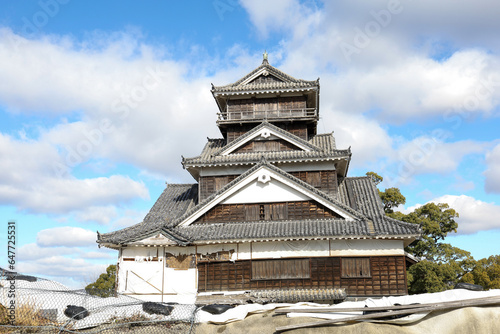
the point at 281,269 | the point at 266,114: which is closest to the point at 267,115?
the point at 266,114

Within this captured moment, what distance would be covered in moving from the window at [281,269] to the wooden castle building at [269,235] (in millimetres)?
47

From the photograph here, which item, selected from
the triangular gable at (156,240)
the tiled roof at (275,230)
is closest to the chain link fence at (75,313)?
the triangular gable at (156,240)

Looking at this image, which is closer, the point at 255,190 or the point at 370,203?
the point at 255,190

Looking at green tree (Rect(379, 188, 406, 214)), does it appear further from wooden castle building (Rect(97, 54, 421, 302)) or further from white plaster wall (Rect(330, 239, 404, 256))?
white plaster wall (Rect(330, 239, 404, 256))

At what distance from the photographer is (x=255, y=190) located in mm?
21344

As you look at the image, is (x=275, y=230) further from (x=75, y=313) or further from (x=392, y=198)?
(x=392, y=198)

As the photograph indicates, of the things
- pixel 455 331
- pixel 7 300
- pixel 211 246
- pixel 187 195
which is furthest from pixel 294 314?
pixel 187 195

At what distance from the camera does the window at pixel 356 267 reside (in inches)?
738

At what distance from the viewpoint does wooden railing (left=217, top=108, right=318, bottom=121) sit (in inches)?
1005

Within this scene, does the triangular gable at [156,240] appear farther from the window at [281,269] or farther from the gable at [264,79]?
the gable at [264,79]

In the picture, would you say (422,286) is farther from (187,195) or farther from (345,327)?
(345,327)

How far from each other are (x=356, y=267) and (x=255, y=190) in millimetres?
6399

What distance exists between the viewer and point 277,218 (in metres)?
21.0

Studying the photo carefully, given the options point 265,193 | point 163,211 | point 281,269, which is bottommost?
point 281,269
